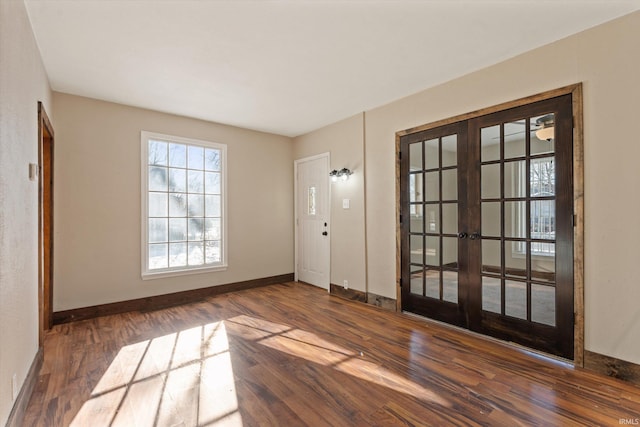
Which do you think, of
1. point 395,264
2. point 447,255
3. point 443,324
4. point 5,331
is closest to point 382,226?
point 395,264

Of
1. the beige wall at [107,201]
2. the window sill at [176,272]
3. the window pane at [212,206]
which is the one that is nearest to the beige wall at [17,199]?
the beige wall at [107,201]

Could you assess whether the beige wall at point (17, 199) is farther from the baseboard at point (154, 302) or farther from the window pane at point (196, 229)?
the window pane at point (196, 229)

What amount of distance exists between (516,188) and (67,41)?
4179 millimetres

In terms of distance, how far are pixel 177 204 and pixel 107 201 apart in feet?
2.82

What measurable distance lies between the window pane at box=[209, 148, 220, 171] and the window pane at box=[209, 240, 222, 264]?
1.18 metres

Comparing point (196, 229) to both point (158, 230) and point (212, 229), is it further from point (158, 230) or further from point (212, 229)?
point (158, 230)

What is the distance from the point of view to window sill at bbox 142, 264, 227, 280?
419cm

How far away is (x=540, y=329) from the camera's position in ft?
8.87

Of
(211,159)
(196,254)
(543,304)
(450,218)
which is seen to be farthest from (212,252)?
(543,304)

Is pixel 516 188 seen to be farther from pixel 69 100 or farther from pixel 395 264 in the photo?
pixel 69 100

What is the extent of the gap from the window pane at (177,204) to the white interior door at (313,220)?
1.98 metres

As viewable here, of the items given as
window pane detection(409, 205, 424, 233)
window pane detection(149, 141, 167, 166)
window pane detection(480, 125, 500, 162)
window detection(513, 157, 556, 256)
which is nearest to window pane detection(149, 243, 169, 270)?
window pane detection(149, 141, 167, 166)

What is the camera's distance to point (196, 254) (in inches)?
184

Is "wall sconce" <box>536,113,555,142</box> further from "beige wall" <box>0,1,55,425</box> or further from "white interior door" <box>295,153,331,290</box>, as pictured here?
"beige wall" <box>0,1,55,425</box>
